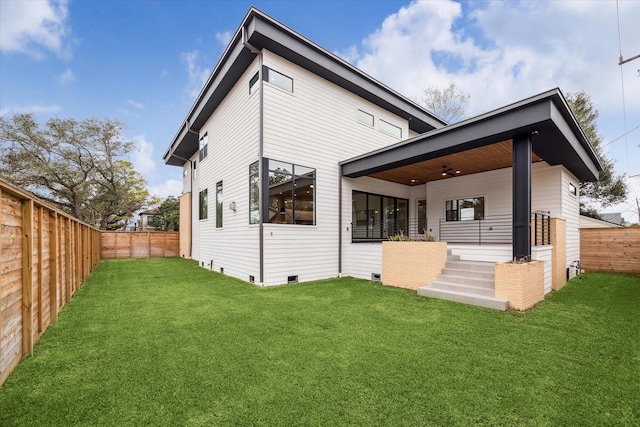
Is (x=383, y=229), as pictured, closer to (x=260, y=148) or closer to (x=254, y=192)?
(x=254, y=192)

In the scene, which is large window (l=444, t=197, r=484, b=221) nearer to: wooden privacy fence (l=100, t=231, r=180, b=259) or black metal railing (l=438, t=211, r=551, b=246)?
black metal railing (l=438, t=211, r=551, b=246)

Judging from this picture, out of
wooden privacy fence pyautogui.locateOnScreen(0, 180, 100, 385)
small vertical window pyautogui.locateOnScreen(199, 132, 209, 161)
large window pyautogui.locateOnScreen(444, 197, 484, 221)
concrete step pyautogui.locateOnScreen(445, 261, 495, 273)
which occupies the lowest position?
concrete step pyautogui.locateOnScreen(445, 261, 495, 273)

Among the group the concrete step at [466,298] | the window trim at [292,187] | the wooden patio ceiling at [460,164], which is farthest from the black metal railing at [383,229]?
the concrete step at [466,298]

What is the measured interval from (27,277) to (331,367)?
360 cm

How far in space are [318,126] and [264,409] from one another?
26.5 feet

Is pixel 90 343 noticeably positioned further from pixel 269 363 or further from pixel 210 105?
pixel 210 105

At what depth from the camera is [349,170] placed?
936cm

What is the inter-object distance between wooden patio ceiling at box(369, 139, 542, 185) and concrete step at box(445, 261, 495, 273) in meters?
2.93

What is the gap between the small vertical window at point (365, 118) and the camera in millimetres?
10414

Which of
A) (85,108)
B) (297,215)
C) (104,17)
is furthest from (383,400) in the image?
(85,108)

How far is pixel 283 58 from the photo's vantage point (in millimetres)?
8195

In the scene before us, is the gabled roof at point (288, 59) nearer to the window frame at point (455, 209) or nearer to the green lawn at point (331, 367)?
the window frame at point (455, 209)

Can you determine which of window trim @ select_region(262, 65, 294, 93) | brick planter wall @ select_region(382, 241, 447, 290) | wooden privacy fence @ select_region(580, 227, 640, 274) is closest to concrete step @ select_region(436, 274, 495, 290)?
brick planter wall @ select_region(382, 241, 447, 290)

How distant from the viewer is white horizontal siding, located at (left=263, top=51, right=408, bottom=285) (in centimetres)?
786
